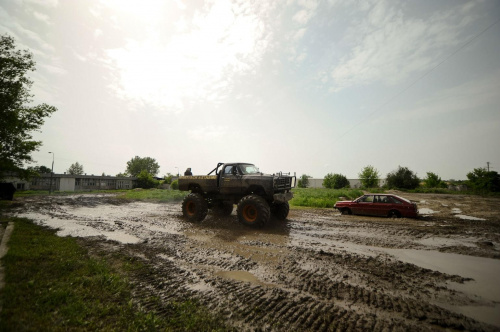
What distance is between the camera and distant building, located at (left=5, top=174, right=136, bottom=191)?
45.6m

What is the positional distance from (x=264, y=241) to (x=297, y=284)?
2.77 m

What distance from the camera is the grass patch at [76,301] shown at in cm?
238

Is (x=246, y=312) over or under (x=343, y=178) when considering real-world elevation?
under

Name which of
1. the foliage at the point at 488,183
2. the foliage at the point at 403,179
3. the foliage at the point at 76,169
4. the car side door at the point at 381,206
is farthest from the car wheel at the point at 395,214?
the foliage at the point at 76,169

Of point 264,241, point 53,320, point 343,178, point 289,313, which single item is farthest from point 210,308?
point 343,178

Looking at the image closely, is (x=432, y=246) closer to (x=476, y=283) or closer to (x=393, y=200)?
(x=476, y=283)

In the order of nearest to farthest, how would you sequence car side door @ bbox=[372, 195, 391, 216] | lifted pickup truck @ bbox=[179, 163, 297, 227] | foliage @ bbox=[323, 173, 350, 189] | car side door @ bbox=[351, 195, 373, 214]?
lifted pickup truck @ bbox=[179, 163, 297, 227]
car side door @ bbox=[372, 195, 391, 216]
car side door @ bbox=[351, 195, 373, 214]
foliage @ bbox=[323, 173, 350, 189]

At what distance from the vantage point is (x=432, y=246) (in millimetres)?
5801

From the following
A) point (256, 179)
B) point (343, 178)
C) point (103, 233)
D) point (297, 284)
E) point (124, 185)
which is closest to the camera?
point (297, 284)

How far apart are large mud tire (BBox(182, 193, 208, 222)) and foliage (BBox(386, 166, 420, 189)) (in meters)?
46.9

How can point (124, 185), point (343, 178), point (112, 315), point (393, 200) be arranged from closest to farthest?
1. point (112, 315)
2. point (393, 200)
3. point (343, 178)
4. point (124, 185)

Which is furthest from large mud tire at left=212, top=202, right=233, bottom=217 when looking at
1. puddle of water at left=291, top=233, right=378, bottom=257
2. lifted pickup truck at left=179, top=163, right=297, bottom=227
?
puddle of water at left=291, top=233, right=378, bottom=257

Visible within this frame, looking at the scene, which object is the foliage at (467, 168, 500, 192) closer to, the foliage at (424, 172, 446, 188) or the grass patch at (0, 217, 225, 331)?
the foliage at (424, 172, 446, 188)

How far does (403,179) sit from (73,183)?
7635 cm
